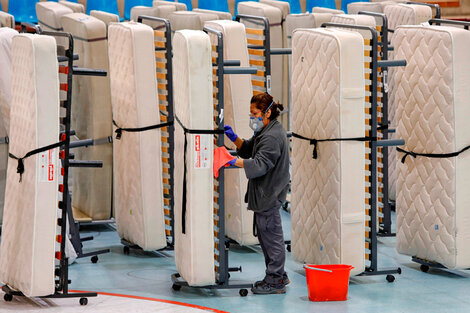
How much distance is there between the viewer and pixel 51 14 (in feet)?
27.0

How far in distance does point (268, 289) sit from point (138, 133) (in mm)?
1612

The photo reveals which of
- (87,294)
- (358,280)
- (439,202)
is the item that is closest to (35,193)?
(87,294)

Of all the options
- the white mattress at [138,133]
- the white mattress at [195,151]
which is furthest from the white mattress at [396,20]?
the white mattress at [195,151]

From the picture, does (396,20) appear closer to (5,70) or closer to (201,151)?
(201,151)

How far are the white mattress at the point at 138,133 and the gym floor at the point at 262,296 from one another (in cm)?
28

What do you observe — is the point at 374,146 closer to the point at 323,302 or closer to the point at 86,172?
the point at 323,302

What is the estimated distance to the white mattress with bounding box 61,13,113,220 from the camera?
7.59 m

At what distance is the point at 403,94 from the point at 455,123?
53cm

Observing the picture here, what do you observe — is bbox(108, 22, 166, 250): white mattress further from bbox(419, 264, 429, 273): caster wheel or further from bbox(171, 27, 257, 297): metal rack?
bbox(419, 264, 429, 273): caster wheel

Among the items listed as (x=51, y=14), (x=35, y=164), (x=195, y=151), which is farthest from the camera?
(x=51, y=14)

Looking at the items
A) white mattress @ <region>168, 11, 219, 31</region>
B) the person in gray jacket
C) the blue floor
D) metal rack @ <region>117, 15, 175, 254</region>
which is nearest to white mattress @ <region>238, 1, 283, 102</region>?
white mattress @ <region>168, 11, 219, 31</region>

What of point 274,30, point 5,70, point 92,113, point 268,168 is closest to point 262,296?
point 268,168

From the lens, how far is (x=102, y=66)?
7641 millimetres

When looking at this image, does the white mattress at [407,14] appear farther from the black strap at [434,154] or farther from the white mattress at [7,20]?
the white mattress at [7,20]
